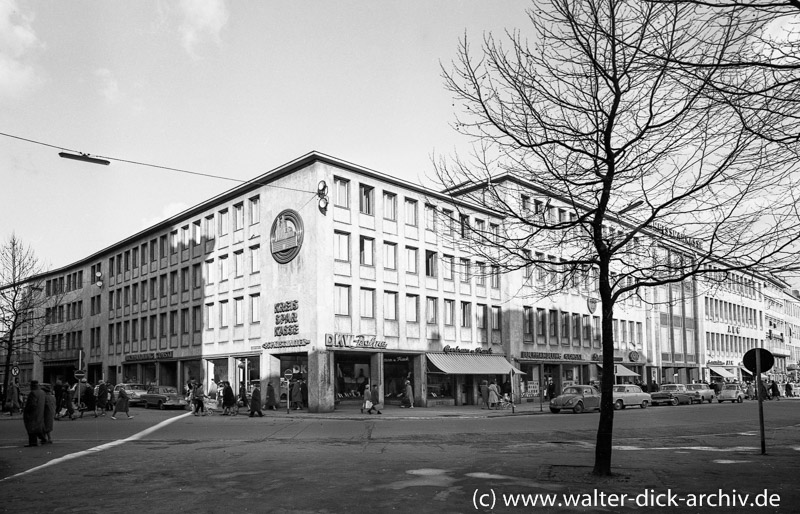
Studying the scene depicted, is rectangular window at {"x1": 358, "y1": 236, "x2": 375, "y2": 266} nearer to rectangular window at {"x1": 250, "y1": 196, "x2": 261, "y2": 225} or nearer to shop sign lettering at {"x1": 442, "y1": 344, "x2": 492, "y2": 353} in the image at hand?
rectangular window at {"x1": 250, "y1": 196, "x2": 261, "y2": 225}


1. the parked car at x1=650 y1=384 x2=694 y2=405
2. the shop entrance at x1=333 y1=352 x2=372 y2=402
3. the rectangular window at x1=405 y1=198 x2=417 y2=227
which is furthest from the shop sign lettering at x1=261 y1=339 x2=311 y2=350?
the parked car at x1=650 y1=384 x2=694 y2=405

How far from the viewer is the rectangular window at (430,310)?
45.2 meters

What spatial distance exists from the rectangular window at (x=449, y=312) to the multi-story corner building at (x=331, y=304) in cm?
12

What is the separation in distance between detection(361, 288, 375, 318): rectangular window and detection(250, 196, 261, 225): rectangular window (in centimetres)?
848

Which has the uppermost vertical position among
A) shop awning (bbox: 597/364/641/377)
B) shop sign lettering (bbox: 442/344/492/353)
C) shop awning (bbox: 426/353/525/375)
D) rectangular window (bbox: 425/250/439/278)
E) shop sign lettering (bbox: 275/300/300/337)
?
rectangular window (bbox: 425/250/439/278)

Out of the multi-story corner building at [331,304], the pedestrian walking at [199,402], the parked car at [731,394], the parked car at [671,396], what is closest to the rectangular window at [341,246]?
the multi-story corner building at [331,304]

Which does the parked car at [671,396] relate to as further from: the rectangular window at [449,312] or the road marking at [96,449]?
the road marking at [96,449]

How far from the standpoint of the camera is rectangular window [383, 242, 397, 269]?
1682 inches

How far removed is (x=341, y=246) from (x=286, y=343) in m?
6.11

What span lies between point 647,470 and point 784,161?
6.07 metres

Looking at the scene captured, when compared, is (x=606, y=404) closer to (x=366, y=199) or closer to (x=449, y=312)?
(x=366, y=199)

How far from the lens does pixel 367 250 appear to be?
137ft

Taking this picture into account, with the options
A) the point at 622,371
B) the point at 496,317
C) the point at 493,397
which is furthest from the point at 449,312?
the point at 622,371

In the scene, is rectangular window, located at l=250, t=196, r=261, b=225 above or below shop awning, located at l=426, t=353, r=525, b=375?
above
